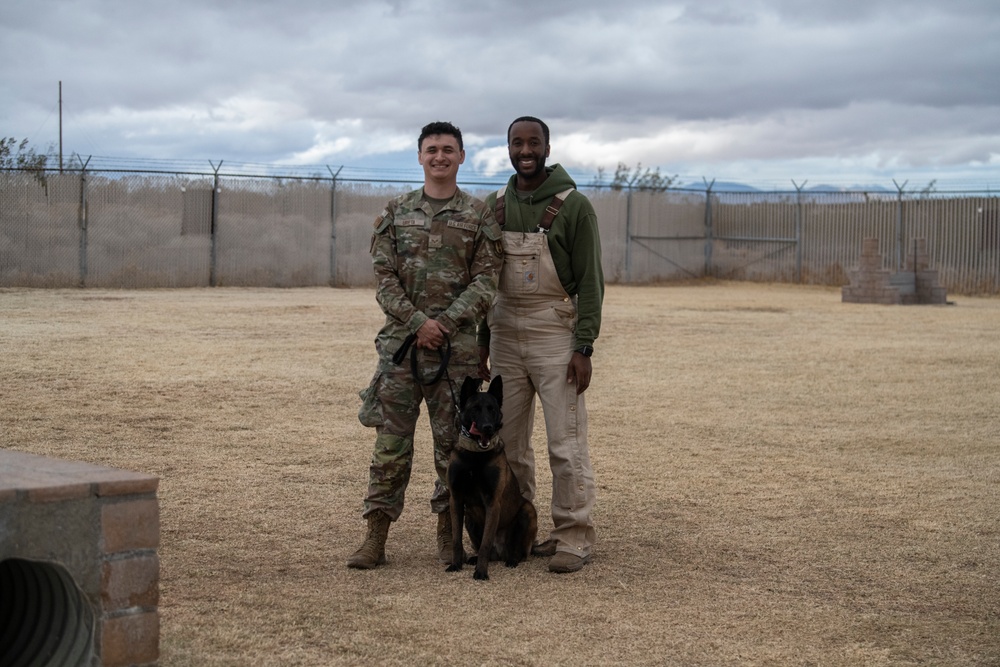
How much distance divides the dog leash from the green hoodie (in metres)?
0.63

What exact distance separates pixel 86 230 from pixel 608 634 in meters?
20.1

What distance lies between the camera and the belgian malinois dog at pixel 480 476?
16.3ft

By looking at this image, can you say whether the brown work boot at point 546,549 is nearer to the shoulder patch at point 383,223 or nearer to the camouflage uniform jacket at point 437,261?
the camouflage uniform jacket at point 437,261

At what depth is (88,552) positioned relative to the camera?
345cm

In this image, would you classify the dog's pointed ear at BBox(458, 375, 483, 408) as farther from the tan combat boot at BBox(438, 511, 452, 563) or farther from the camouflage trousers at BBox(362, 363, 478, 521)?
the tan combat boot at BBox(438, 511, 452, 563)

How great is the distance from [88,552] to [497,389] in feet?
6.99

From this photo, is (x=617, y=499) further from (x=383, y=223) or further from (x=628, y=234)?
(x=628, y=234)

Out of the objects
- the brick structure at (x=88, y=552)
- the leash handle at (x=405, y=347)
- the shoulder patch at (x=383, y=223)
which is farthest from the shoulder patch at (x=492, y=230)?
the brick structure at (x=88, y=552)

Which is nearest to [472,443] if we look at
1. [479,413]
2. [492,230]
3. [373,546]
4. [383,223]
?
[479,413]

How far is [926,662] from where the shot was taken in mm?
4129

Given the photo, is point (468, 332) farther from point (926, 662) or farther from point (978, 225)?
point (978, 225)

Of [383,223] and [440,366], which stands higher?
[383,223]

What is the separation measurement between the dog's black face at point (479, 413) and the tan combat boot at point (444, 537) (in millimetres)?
600

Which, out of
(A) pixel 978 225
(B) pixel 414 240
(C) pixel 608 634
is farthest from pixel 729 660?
(A) pixel 978 225
